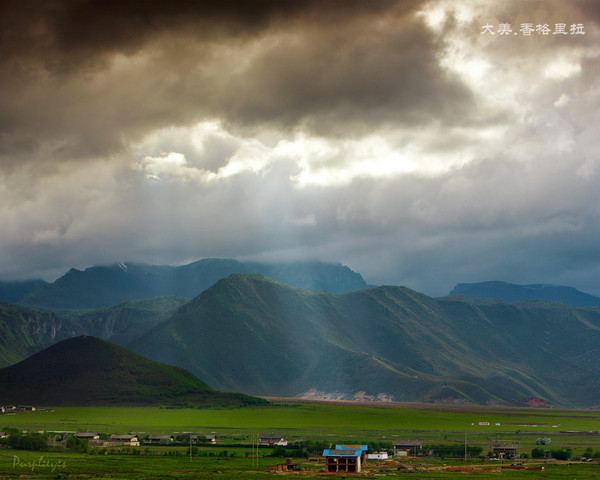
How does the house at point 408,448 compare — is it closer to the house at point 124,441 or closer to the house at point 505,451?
the house at point 505,451

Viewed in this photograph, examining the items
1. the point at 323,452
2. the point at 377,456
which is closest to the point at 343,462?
the point at 323,452

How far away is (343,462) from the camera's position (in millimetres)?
143750

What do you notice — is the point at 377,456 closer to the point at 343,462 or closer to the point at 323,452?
the point at 323,452

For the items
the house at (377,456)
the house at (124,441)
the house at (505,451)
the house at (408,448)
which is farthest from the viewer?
the house at (124,441)

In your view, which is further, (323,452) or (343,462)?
(323,452)

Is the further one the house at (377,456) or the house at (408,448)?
the house at (408,448)

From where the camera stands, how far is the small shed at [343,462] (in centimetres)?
14338

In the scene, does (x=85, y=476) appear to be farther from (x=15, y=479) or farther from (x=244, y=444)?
(x=244, y=444)

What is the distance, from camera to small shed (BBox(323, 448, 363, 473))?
143 meters

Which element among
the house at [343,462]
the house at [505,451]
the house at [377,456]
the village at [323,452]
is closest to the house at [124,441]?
the village at [323,452]

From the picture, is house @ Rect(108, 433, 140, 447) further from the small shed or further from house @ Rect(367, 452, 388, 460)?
the small shed

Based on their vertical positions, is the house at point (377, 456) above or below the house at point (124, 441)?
below

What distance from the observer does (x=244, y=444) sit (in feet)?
655

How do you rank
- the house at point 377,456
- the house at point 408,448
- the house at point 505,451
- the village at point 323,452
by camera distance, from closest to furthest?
the village at point 323,452 → the house at point 377,456 → the house at point 505,451 → the house at point 408,448
